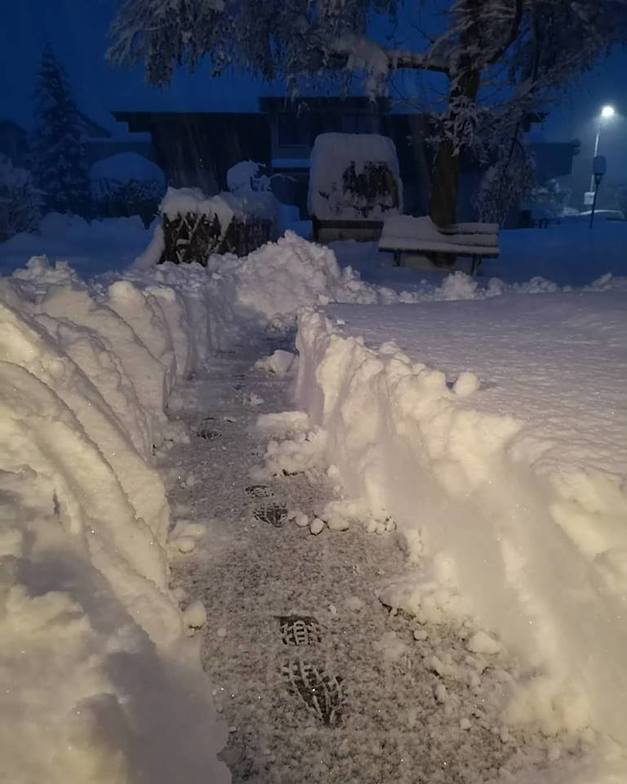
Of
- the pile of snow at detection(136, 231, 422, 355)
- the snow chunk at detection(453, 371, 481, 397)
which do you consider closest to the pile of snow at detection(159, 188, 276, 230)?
the pile of snow at detection(136, 231, 422, 355)

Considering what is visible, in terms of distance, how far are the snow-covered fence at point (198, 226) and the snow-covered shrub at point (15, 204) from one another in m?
7.30

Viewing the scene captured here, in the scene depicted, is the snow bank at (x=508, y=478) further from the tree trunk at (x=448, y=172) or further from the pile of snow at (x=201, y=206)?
the tree trunk at (x=448, y=172)

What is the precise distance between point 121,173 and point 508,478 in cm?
2647

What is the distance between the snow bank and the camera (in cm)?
152

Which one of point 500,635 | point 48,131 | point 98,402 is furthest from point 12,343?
point 48,131

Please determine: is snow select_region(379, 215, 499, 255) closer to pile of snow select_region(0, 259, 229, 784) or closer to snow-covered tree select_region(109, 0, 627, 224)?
snow-covered tree select_region(109, 0, 627, 224)

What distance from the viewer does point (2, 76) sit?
7706 cm

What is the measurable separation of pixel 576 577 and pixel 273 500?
164 cm

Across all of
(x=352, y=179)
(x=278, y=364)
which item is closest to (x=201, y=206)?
(x=278, y=364)

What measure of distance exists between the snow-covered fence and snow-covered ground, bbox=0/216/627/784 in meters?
4.28

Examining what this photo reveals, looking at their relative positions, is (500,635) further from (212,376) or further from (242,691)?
(212,376)

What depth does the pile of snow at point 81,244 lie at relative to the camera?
28.6 ft

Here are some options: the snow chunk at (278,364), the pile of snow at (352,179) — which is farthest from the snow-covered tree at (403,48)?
the snow chunk at (278,364)

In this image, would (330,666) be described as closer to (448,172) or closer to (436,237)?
(436,237)
